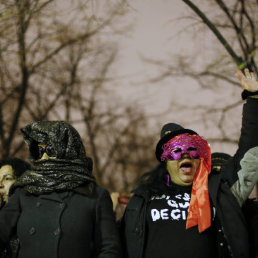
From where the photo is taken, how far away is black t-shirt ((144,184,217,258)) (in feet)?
12.3

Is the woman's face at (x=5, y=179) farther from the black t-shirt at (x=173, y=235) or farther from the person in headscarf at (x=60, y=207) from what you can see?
the black t-shirt at (x=173, y=235)

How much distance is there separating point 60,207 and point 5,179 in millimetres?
1534

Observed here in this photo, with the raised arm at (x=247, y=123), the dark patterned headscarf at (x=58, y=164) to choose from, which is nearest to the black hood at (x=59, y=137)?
the dark patterned headscarf at (x=58, y=164)

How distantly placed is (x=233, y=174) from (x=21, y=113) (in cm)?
1100

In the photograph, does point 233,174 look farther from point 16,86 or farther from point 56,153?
point 16,86

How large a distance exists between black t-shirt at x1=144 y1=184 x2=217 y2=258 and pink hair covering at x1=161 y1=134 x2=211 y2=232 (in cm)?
7

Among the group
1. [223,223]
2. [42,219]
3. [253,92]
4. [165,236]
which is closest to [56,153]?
[42,219]

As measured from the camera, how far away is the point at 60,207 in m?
3.46

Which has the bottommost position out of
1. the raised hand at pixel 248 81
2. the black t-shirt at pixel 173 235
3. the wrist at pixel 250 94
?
the black t-shirt at pixel 173 235

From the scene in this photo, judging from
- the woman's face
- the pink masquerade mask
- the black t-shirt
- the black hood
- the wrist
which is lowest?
the black t-shirt

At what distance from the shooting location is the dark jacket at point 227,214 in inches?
146

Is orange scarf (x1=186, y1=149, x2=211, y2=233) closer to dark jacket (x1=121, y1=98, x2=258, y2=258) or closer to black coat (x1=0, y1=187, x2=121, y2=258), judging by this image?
dark jacket (x1=121, y1=98, x2=258, y2=258)

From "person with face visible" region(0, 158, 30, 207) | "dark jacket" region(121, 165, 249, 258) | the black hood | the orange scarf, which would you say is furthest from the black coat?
"person with face visible" region(0, 158, 30, 207)

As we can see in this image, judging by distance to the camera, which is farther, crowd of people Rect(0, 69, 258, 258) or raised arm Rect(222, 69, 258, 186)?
raised arm Rect(222, 69, 258, 186)
